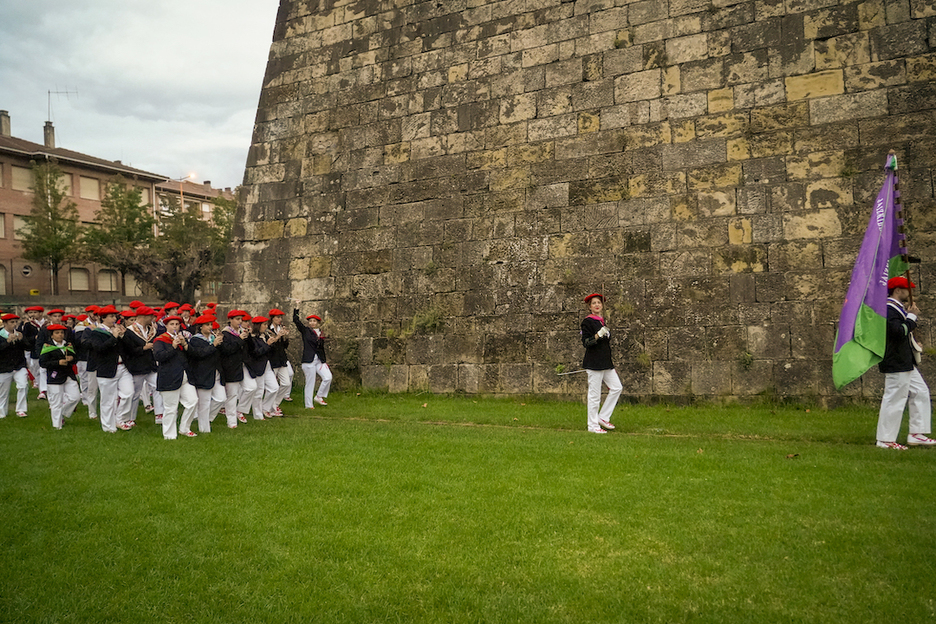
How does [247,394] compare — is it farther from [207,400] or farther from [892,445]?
[892,445]

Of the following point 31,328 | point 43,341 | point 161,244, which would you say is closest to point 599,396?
point 43,341

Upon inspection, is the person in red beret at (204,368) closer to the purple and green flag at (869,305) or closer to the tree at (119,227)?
the purple and green flag at (869,305)

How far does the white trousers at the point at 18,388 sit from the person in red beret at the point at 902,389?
1273cm

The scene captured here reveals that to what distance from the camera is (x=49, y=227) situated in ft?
115

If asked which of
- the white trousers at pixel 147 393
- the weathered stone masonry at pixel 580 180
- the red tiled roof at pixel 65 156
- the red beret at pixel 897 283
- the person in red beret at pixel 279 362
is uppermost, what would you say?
the red tiled roof at pixel 65 156

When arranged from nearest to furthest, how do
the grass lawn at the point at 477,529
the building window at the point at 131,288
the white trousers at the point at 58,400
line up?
the grass lawn at the point at 477,529 < the white trousers at the point at 58,400 < the building window at the point at 131,288

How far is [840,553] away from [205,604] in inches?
153

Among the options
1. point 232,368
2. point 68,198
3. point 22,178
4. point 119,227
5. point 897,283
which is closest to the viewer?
point 897,283

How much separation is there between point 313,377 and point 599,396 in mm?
5477

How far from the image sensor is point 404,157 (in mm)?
12500

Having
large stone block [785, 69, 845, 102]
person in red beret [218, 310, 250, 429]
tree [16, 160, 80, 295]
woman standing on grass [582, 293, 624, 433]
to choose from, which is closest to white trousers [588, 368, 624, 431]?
woman standing on grass [582, 293, 624, 433]

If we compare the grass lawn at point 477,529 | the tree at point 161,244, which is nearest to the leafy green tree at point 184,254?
the tree at point 161,244

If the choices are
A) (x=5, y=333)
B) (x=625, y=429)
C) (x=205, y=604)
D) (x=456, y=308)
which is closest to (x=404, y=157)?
(x=456, y=308)

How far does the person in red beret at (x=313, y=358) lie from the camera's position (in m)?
11.8
